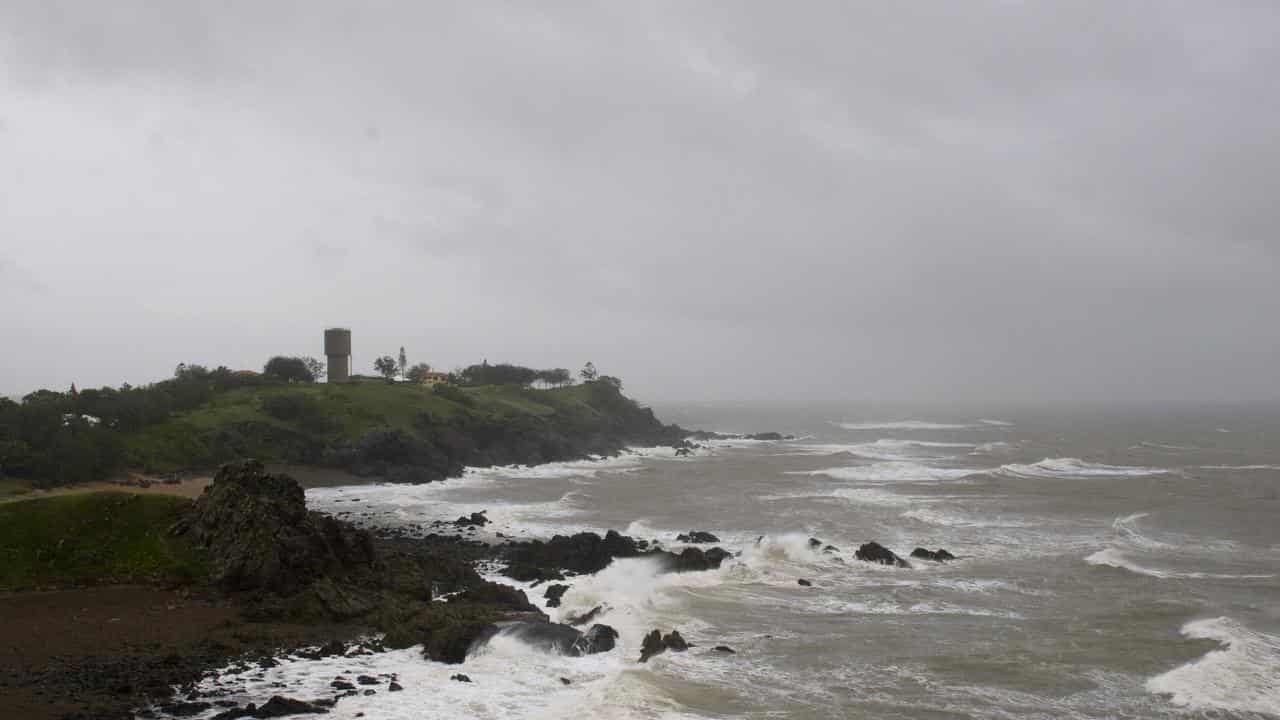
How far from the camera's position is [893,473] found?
65.6 m

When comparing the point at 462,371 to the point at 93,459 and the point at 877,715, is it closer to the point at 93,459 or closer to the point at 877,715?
the point at 93,459

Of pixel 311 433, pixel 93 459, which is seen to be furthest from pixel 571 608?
pixel 311 433

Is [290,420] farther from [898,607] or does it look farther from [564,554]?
[898,607]

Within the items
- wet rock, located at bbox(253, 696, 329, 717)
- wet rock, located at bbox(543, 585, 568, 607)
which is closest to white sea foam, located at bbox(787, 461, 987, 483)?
wet rock, located at bbox(543, 585, 568, 607)

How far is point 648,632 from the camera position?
22062 mm

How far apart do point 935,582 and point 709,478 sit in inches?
1399

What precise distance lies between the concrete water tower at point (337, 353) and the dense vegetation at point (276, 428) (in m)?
5.85

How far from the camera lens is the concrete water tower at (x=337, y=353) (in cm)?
9175

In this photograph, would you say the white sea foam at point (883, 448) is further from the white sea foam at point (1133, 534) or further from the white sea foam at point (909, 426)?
the white sea foam at point (1133, 534)

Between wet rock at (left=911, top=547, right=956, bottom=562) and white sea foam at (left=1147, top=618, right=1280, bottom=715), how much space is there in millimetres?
9676

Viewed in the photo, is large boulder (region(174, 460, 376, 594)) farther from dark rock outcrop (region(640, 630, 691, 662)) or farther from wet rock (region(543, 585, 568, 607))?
dark rock outcrop (region(640, 630, 691, 662))

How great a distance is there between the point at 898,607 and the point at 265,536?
1900cm

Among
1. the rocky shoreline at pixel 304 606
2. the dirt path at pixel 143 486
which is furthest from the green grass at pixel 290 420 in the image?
the rocky shoreline at pixel 304 606

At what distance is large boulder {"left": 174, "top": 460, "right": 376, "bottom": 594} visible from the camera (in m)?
23.5
